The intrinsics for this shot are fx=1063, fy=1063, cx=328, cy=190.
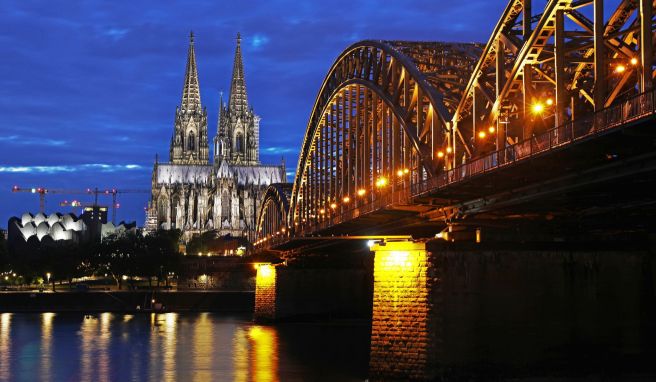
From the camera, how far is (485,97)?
53.1 metres

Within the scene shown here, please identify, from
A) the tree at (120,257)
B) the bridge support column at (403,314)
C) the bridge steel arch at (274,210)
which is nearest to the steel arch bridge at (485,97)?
the bridge support column at (403,314)

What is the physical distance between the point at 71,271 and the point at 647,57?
162 m

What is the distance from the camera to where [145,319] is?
126m

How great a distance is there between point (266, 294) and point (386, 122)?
39.2 meters

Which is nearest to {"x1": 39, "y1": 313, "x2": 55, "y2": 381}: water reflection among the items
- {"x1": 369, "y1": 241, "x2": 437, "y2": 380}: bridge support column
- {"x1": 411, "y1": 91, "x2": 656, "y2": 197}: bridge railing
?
{"x1": 369, "y1": 241, "x2": 437, "y2": 380}: bridge support column

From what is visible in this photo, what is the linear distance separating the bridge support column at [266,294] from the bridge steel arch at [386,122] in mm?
7700

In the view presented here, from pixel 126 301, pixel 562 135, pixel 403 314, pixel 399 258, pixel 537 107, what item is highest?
pixel 537 107

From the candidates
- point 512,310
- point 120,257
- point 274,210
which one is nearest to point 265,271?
point 274,210

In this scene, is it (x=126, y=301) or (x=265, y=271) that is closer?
(x=265, y=271)

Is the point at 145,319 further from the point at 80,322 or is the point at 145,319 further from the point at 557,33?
the point at 557,33

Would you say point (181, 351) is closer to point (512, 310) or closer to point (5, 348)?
point (5, 348)

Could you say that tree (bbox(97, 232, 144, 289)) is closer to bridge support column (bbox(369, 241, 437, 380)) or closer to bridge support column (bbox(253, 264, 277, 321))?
bridge support column (bbox(253, 264, 277, 321))

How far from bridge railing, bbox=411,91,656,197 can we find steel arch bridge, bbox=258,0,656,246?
0.05 metres

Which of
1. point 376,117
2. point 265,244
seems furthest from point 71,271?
point 376,117
